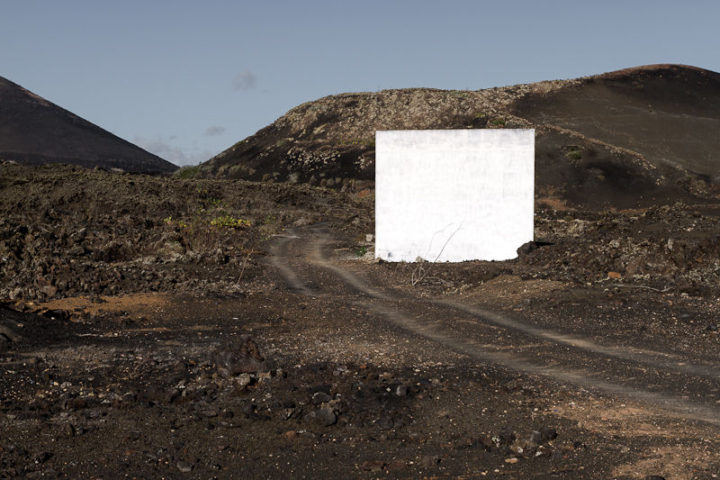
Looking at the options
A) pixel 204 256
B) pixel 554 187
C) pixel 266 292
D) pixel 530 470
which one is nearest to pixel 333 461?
pixel 530 470

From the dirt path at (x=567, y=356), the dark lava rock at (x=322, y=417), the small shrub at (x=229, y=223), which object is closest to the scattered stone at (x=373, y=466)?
the dark lava rock at (x=322, y=417)

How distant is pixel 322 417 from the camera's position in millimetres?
7691

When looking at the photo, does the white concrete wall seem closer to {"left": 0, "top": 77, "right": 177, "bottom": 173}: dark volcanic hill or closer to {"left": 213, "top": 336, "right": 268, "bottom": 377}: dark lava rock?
{"left": 213, "top": 336, "right": 268, "bottom": 377}: dark lava rock

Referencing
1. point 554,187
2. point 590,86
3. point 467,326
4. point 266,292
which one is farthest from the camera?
point 590,86

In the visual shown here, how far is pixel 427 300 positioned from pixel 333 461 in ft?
33.2

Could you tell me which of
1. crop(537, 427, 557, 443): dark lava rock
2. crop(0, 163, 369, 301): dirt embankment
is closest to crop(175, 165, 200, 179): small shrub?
crop(0, 163, 369, 301): dirt embankment

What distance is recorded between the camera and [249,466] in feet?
22.0

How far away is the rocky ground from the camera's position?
6859 mm

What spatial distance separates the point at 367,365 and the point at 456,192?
13588mm

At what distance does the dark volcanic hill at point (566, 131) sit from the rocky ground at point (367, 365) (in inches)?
1315

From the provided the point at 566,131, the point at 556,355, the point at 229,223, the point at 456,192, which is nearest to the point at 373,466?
the point at 556,355

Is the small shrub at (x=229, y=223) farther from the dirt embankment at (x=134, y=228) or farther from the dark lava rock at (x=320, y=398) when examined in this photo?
the dark lava rock at (x=320, y=398)

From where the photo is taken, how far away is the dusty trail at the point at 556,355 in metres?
8.95

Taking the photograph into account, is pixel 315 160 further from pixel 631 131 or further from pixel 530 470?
pixel 530 470
